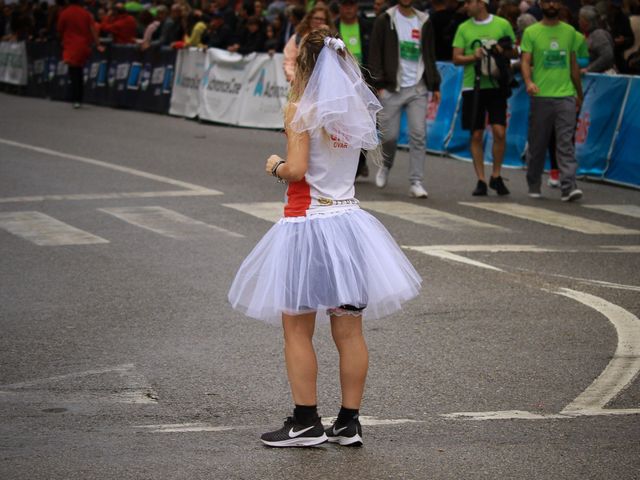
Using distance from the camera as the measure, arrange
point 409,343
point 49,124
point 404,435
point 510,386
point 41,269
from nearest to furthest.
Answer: point 404,435, point 510,386, point 409,343, point 41,269, point 49,124

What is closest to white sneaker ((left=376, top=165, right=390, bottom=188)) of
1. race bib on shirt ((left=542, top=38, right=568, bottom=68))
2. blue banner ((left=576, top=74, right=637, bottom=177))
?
race bib on shirt ((left=542, top=38, right=568, bottom=68))

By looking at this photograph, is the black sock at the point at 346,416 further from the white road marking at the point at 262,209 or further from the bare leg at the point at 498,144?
the bare leg at the point at 498,144

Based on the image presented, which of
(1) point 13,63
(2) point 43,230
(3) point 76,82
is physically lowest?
(1) point 13,63

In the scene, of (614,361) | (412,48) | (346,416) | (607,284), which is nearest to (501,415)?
(346,416)

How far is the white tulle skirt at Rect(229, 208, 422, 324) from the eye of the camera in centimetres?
568

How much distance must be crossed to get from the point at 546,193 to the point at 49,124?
443 inches

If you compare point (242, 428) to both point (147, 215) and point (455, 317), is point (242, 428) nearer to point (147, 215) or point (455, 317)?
point (455, 317)

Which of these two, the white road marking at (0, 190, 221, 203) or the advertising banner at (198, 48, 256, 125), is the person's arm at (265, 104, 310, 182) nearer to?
the white road marking at (0, 190, 221, 203)

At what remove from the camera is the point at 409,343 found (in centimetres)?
766

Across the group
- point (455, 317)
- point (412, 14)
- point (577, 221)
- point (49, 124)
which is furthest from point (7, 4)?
point (455, 317)

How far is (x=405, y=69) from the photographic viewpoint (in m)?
14.3

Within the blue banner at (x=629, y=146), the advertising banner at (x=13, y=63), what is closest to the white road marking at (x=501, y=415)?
the blue banner at (x=629, y=146)

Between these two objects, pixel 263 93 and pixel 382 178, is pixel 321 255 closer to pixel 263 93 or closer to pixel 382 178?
pixel 382 178

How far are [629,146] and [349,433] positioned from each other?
35.2ft
